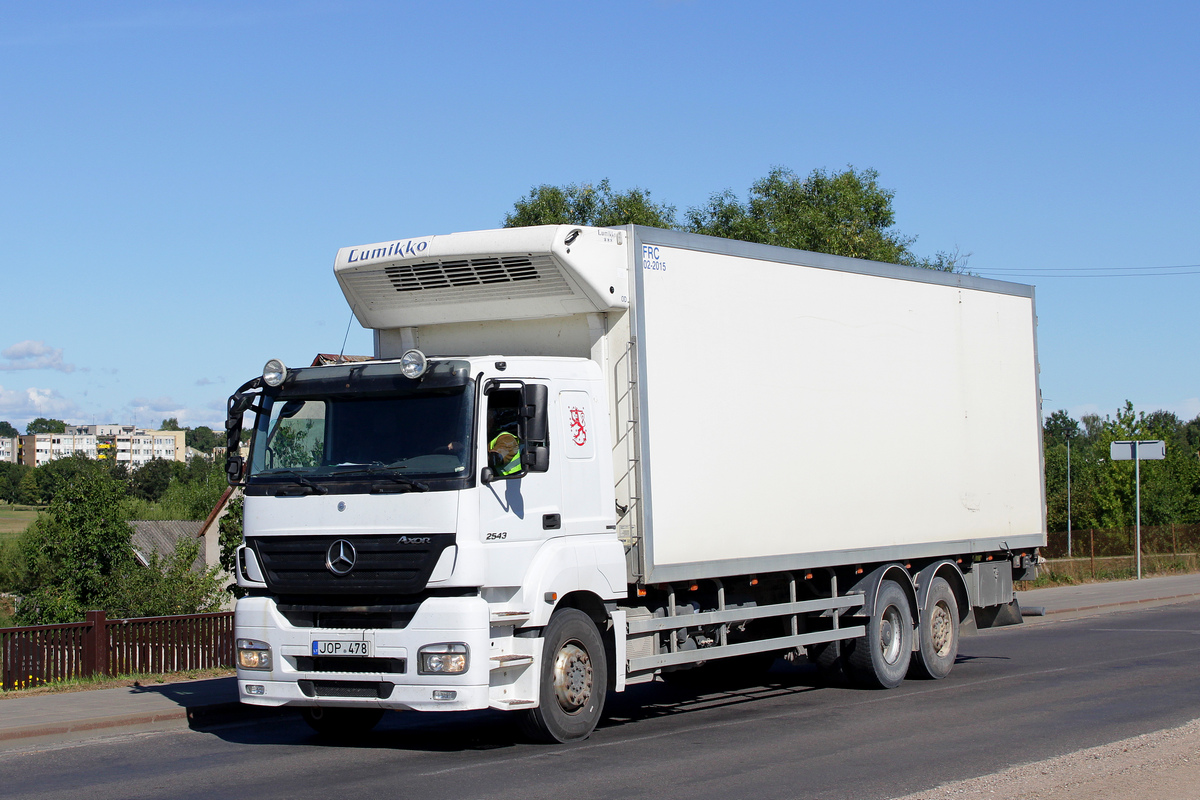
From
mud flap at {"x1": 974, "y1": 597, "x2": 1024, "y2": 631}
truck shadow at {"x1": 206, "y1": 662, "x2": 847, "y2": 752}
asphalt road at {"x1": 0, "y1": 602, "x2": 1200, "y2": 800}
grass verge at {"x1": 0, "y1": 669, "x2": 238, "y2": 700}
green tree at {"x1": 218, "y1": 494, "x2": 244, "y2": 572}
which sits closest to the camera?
asphalt road at {"x1": 0, "y1": 602, "x2": 1200, "y2": 800}

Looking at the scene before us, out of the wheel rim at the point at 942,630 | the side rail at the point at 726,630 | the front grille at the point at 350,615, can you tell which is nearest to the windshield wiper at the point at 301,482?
the front grille at the point at 350,615

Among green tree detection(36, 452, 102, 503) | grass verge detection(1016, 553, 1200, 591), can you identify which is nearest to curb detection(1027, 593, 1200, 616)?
grass verge detection(1016, 553, 1200, 591)

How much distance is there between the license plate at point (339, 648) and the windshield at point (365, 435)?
4.04ft

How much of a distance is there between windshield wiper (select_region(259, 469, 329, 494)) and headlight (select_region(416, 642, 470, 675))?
143cm

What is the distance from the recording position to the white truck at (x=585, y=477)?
29.9 ft

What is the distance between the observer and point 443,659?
891cm

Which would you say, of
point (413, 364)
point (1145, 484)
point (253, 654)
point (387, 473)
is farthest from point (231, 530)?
point (1145, 484)

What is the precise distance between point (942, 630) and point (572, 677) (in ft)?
20.9

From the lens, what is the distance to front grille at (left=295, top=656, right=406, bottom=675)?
358 inches

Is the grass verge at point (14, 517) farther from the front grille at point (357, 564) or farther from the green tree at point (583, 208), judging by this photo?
the front grille at point (357, 564)

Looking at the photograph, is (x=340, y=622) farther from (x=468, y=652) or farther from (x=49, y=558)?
(x=49, y=558)

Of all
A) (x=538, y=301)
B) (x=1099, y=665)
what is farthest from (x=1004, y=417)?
(x=538, y=301)

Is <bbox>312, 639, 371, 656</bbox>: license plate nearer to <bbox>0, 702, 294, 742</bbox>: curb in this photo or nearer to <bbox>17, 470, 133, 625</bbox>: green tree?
<bbox>0, 702, 294, 742</bbox>: curb

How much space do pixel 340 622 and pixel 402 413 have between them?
1.63m
